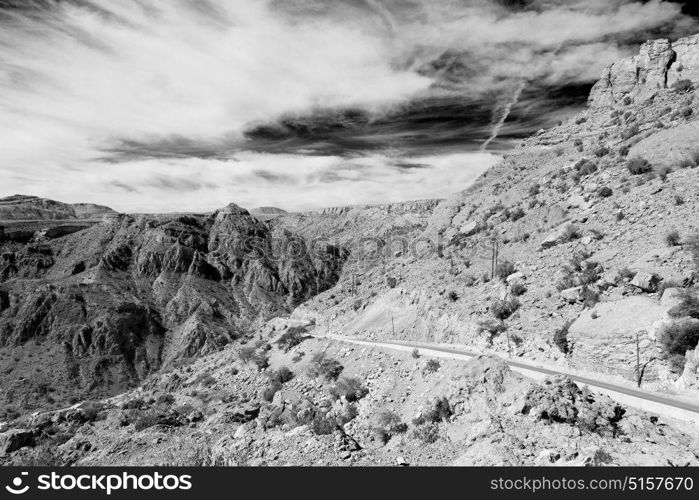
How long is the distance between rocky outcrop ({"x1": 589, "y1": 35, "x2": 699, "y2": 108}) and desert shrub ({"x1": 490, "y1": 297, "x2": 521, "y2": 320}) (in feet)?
114

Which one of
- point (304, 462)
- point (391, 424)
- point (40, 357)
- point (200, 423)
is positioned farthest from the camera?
point (40, 357)

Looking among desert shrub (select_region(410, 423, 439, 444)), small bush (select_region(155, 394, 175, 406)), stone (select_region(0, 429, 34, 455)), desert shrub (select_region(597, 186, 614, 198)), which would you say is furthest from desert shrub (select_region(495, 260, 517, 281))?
stone (select_region(0, 429, 34, 455))

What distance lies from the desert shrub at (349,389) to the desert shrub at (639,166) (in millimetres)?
23427

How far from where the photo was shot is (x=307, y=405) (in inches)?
942

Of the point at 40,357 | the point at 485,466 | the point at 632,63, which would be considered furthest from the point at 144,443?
the point at 40,357

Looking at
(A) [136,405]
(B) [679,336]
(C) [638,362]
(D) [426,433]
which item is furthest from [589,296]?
(A) [136,405]

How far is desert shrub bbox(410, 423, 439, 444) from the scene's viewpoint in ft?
50.7

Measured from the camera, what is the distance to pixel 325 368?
93.2 feet

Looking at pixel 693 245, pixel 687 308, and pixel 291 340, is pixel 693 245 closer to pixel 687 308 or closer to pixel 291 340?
pixel 687 308

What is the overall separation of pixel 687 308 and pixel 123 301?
552 feet

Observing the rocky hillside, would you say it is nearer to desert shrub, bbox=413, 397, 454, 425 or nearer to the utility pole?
the utility pole

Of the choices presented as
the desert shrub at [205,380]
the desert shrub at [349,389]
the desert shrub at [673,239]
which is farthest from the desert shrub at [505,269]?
the desert shrub at [205,380]
